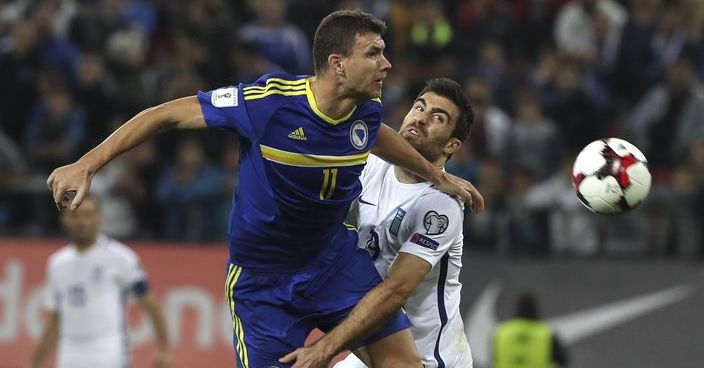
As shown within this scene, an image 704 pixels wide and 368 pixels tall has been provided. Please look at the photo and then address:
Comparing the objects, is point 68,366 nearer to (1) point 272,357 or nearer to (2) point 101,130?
(2) point 101,130

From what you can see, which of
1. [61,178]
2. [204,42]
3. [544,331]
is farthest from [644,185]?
[204,42]

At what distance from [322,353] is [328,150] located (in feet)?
3.13

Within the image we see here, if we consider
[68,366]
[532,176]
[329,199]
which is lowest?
[68,366]

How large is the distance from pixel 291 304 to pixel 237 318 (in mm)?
307

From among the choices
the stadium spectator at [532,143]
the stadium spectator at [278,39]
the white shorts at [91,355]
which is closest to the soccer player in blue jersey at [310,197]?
the white shorts at [91,355]

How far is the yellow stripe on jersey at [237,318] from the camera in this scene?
6.82 m

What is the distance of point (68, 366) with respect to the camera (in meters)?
11.2

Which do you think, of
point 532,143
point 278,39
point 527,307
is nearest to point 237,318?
point 527,307

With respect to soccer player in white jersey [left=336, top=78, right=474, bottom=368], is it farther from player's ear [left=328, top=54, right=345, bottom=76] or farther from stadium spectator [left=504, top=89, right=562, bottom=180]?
stadium spectator [left=504, top=89, right=562, bottom=180]

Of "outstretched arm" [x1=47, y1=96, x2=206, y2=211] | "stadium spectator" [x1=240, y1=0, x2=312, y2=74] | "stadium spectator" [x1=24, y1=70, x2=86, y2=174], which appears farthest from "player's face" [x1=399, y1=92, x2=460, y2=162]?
"stadium spectator" [x1=240, y1=0, x2=312, y2=74]

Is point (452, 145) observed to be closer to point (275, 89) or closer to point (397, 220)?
point (397, 220)

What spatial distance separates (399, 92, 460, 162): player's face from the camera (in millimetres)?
7191

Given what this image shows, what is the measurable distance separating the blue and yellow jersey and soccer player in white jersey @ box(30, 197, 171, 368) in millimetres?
4536

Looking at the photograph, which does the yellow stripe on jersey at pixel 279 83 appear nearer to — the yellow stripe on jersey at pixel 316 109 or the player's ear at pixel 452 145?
the yellow stripe on jersey at pixel 316 109
